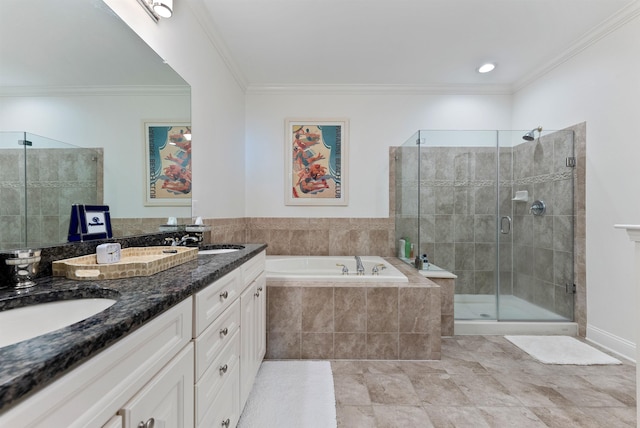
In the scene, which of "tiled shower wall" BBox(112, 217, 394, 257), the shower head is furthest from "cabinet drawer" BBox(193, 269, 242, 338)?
the shower head

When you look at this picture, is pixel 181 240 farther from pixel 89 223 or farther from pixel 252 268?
pixel 89 223

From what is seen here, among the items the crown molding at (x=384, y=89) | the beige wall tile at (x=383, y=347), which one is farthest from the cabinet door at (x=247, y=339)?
the crown molding at (x=384, y=89)

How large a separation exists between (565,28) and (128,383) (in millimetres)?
3530

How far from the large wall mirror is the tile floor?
163cm

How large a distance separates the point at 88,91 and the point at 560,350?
3448 millimetres

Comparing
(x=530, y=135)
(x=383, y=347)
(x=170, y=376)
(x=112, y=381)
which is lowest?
(x=383, y=347)

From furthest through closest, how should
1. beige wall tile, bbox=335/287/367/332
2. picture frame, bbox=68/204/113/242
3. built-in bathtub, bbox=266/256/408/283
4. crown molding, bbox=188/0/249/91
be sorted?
1. built-in bathtub, bbox=266/256/408/283
2. beige wall tile, bbox=335/287/367/332
3. crown molding, bbox=188/0/249/91
4. picture frame, bbox=68/204/113/242

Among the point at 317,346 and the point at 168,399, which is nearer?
the point at 168,399

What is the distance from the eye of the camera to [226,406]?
1.22 m

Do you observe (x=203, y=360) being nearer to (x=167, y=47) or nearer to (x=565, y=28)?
(x=167, y=47)

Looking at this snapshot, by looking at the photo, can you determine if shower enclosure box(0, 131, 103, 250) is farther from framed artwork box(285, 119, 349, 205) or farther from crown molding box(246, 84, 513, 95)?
crown molding box(246, 84, 513, 95)

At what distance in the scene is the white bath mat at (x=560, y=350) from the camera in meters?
2.11

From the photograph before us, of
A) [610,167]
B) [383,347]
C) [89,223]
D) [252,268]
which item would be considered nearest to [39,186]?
[89,223]

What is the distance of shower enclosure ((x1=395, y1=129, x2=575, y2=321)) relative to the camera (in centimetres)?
273
